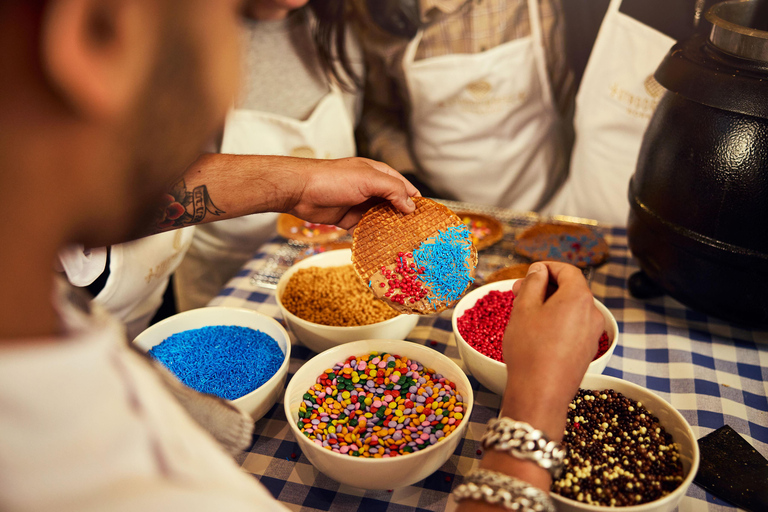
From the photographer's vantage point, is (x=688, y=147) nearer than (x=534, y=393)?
No

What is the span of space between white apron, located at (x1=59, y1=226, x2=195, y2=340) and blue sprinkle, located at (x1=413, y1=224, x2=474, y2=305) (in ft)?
2.20

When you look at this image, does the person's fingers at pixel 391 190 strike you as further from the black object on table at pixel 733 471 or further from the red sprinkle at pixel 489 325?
the black object on table at pixel 733 471

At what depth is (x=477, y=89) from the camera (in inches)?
86.8

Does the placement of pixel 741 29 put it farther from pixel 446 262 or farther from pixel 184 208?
pixel 184 208

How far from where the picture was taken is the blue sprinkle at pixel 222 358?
43.2 inches

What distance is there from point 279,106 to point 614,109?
132 centimetres

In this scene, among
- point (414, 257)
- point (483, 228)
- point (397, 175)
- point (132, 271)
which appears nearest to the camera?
point (414, 257)

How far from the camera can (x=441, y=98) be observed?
2252 mm

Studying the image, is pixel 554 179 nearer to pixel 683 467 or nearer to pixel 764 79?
pixel 764 79

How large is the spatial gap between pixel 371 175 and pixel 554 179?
5.14ft

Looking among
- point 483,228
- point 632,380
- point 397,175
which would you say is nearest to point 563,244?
point 483,228

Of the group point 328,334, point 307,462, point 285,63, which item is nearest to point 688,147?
point 328,334

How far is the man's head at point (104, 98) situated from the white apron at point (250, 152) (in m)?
1.62

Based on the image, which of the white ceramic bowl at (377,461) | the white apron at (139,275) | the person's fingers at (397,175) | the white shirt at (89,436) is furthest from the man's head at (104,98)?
the white apron at (139,275)
